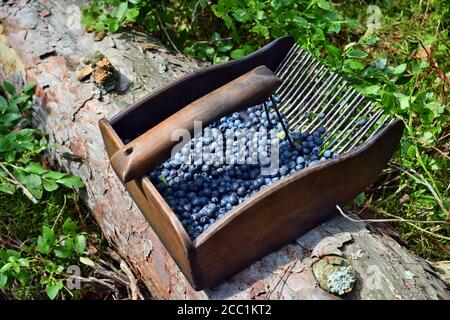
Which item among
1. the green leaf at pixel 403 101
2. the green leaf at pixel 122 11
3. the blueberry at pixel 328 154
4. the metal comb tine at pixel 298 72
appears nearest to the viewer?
the blueberry at pixel 328 154

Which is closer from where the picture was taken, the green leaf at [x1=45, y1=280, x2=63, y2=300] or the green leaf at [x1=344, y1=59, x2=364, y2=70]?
the green leaf at [x1=45, y1=280, x2=63, y2=300]

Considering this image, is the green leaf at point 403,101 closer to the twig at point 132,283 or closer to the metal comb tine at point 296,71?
the metal comb tine at point 296,71

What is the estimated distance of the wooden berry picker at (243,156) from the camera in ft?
5.07

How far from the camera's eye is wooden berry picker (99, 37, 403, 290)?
154cm

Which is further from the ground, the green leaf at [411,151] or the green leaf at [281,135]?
the green leaf at [281,135]

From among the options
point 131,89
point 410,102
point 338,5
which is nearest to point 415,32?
point 338,5

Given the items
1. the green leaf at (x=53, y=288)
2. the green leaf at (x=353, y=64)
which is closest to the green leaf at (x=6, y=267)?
the green leaf at (x=53, y=288)

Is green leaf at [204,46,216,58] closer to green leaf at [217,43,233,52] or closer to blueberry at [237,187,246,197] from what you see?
green leaf at [217,43,233,52]

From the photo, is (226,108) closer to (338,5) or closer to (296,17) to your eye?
(296,17)

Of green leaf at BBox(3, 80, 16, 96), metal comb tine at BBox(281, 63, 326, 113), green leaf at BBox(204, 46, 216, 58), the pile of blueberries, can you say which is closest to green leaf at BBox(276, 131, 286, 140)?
the pile of blueberries

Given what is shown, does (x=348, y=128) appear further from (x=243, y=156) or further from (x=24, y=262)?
(x=24, y=262)

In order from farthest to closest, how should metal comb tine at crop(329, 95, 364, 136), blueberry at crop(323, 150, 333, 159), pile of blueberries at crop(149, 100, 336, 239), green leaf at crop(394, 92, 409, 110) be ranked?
green leaf at crop(394, 92, 409, 110), metal comb tine at crop(329, 95, 364, 136), blueberry at crop(323, 150, 333, 159), pile of blueberries at crop(149, 100, 336, 239)

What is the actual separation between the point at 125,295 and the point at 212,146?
648 mm

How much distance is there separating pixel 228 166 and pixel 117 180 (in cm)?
38
